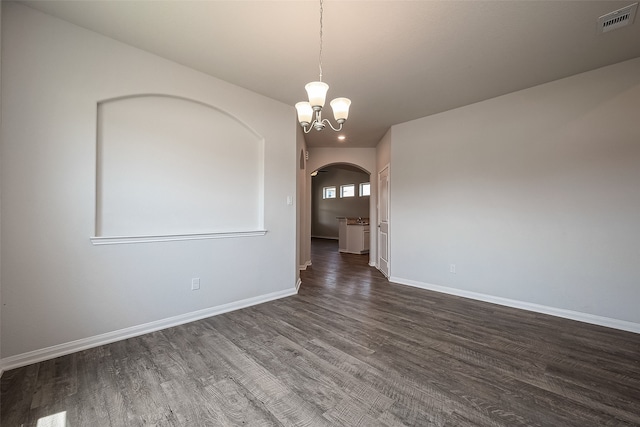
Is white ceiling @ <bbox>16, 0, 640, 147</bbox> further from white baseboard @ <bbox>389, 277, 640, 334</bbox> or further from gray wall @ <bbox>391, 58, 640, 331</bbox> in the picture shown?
white baseboard @ <bbox>389, 277, 640, 334</bbox>

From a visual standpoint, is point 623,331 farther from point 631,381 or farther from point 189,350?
point 189,350

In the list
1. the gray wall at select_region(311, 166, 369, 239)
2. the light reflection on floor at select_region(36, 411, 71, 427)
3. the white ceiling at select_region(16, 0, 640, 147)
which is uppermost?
the white ceiling at select_region(16, 0, 640, 147)

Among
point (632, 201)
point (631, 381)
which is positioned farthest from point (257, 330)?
point (632, 201)

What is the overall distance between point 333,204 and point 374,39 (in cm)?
957

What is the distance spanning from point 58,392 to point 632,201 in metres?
5.29

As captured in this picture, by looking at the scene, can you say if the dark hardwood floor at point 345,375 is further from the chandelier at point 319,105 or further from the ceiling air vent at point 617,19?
the ceiling air vent at point 617,19

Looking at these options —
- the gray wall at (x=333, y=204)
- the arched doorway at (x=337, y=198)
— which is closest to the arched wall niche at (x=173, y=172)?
the arched doorway at (x=337, y=198)

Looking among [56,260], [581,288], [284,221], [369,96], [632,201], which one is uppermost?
[369,96]

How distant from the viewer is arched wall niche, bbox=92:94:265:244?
245 cm

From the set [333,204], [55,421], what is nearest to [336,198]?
[333,204]

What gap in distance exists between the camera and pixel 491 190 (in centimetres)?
361

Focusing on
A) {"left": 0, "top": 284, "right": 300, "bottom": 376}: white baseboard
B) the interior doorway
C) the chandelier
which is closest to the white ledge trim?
{"left": 0, "top": 284, "right": 300, "bottom": 376}: white baseboard

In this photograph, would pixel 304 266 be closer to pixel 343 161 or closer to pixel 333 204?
pixel 343 161

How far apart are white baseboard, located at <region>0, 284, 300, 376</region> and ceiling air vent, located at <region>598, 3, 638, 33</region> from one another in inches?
171
